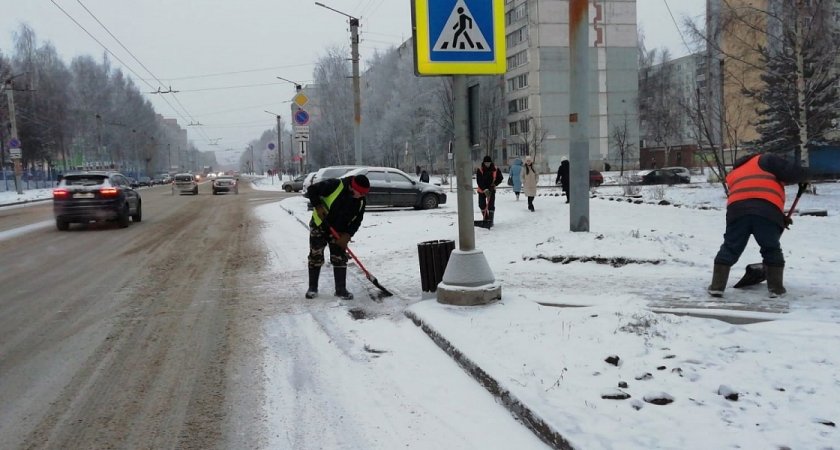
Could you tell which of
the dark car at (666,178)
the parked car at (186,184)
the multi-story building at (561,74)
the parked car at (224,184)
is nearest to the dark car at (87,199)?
the parked car at (224,184)

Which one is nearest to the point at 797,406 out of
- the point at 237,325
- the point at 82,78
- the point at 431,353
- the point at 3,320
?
the point at 431,353

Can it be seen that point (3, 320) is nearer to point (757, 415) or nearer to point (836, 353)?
point (757, 415)

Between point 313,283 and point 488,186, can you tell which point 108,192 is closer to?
point 488,186

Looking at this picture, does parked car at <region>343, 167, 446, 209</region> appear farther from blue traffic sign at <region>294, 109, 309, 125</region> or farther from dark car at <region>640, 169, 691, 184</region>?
dark car at <region>640, 169, 691, 184</region>

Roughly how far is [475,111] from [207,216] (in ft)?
52.0

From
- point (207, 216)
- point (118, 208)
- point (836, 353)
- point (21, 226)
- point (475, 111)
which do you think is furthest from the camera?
point (207, 216)

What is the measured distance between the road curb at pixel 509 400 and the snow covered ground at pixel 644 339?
4 cm

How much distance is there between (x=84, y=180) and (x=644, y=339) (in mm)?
15210

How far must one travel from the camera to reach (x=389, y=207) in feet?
68.0

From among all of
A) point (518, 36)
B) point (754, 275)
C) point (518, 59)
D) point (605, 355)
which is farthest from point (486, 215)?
point (518, 36)

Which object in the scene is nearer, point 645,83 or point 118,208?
point 118,208

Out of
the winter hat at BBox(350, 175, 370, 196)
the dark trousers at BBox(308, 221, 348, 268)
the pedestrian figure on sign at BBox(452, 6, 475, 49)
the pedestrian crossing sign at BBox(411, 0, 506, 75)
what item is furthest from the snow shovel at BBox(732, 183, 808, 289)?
the dark trousers at BBox(308, 221, 348, 268)

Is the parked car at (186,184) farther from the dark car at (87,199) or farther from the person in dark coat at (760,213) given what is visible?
the person in dark coat at (760,213)

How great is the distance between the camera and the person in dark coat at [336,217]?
6.85 metres
